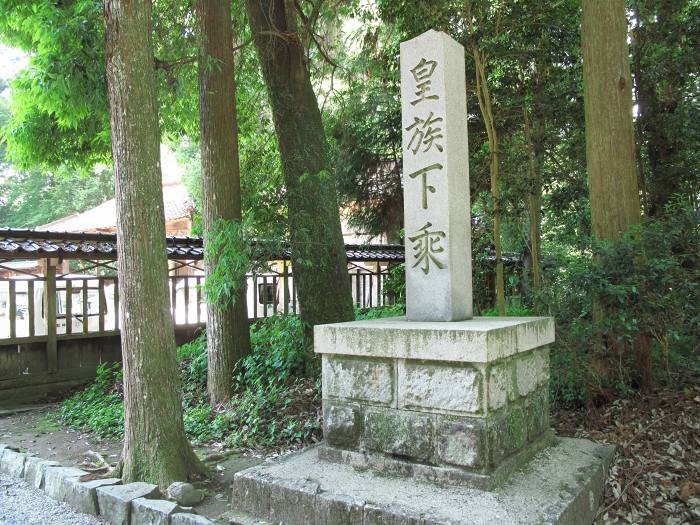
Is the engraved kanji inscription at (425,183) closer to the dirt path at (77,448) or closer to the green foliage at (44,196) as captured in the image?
the dirt path at (77,448)

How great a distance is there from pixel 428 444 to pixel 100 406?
661 cm

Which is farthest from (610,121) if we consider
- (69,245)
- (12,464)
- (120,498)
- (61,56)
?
(69,245)

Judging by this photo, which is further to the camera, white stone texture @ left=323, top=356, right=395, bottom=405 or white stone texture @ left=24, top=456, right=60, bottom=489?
white stone texture @ left=24, top=456, right=60, bottom=489

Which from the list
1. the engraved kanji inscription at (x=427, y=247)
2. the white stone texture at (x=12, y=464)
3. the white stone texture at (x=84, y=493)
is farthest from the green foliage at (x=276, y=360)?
the engraved kanji inscription at (x=427, y=247)

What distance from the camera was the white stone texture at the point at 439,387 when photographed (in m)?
3.36

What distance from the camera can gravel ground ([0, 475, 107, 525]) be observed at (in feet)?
13.8

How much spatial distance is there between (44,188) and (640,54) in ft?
91.7

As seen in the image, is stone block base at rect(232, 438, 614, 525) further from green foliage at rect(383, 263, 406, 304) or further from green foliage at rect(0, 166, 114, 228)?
green foliage at rect(0, 166, 114, 228)

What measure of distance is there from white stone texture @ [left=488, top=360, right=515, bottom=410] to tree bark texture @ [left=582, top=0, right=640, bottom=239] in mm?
3120

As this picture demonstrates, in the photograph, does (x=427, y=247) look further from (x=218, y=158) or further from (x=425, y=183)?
(x=218, y=158)

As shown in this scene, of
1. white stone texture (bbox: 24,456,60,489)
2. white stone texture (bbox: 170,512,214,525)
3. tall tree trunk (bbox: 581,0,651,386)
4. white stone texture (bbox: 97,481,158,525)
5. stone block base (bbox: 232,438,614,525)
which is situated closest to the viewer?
stone block base (bbox: 232,438,614,525)

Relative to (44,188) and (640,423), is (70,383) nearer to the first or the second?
(640,423)

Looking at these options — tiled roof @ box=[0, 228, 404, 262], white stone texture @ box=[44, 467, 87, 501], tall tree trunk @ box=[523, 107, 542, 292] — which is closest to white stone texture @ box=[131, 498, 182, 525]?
white stone texture @ box=[44, 467, 87, 501]

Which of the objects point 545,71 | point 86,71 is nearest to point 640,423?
point 545,71
